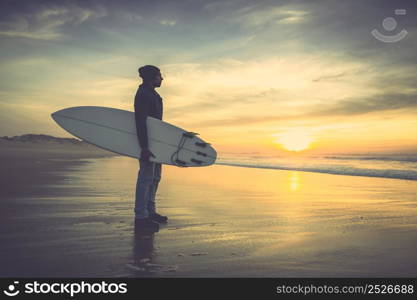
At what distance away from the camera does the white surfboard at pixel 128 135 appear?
17.9 ft

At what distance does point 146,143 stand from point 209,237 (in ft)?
5.01

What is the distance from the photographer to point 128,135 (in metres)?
5.62

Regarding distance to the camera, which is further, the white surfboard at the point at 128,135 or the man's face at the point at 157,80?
the white surfboard at the point at 128,135

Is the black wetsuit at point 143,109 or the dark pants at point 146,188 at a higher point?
the black wetsuit at point 143,109

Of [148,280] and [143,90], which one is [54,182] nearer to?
[143,90]

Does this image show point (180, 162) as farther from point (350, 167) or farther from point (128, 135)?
point (350, 167)

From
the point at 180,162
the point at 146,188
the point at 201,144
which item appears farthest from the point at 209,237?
the point at 201,144

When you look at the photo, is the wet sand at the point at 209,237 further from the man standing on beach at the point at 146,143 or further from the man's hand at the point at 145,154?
the man's hand at the point at 145,154

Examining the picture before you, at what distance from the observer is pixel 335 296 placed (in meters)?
2.59

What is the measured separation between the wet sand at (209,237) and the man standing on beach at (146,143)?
0.29 m

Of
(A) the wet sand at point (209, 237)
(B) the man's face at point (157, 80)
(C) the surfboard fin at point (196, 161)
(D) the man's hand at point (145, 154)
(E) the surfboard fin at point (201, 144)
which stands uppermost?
(B) the man's face at point (157, 80)

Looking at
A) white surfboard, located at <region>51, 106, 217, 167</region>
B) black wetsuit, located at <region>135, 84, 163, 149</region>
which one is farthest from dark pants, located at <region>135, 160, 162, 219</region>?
black wetsuit, located at <region>135, 84, 163, 149</region>

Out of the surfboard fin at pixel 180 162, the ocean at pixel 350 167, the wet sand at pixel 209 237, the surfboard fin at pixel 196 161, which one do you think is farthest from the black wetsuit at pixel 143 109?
the ocean at pixel 350 167

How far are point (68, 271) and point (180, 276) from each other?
0.90 m
